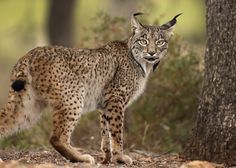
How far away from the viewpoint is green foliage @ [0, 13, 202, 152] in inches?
458

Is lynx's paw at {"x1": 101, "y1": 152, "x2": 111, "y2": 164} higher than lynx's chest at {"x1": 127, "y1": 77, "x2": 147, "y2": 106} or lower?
lower

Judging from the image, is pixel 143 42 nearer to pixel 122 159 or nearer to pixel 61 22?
pixel 122 159

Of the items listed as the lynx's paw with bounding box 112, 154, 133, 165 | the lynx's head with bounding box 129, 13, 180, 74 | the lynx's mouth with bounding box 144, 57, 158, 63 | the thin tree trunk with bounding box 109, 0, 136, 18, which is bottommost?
the lynx's paw with bounding box 112, 154, 133, 165

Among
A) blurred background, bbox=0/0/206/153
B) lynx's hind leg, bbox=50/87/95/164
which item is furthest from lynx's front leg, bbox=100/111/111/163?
blurred background, bbox=0/0/206/153

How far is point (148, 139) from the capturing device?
1155 centimetres

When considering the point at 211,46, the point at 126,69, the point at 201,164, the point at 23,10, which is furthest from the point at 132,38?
the point at 23,10

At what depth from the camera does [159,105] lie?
1193 centimetres

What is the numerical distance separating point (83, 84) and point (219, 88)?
1431 mm

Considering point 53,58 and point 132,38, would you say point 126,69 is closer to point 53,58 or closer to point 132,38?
point 132,38

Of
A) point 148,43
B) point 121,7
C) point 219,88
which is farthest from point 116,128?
point 121,7

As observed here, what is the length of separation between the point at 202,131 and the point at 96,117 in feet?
9.37

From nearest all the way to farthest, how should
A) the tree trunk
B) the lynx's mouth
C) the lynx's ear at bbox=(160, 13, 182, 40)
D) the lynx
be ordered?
the lynx → the lynx's mouth → the lynx's ear at bbox=(160, 13, 182, 40) → the tree trunk

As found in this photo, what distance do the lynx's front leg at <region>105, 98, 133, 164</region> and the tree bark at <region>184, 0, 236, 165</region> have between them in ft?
2.78

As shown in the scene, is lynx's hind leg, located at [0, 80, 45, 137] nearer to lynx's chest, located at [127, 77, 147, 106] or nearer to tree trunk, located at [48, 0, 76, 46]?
lynx's chest, located at [127, 77, 147, 106]
